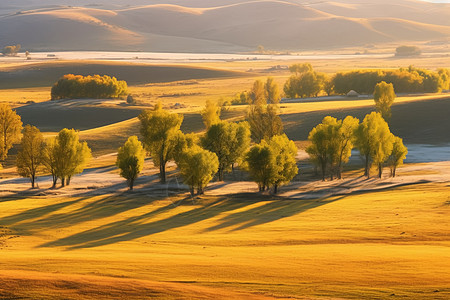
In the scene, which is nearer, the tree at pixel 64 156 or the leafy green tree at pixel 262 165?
the leafy green tree at pixel 262 165

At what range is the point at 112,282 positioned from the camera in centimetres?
3678

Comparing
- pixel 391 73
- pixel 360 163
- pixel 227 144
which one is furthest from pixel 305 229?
pixel 391 73

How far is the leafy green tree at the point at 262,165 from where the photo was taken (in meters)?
78.3

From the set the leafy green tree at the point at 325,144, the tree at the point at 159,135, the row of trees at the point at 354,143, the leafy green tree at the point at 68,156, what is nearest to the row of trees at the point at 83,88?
the tree at the point at 159,135

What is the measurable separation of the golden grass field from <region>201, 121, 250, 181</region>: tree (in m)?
7.93

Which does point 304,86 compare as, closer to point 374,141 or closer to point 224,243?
point 374,141

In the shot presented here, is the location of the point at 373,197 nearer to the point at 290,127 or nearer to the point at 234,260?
the point at 234,260

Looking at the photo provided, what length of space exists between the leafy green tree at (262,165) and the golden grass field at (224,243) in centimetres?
211

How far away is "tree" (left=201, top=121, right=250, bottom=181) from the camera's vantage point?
92812mm

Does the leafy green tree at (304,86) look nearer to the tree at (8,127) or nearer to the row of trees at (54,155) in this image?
the tree at (8,127)

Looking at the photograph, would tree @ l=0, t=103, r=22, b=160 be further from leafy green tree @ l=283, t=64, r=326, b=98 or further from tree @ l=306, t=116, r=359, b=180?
leafy green tree @ l=283, t=64, r=326, b=98

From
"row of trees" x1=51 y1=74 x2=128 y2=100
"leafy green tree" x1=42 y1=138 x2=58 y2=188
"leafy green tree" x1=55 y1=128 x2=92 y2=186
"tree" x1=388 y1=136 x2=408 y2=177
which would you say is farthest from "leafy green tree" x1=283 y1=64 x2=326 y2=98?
"leafy green tree" x1=42 y1=138 x2=58 y2=188

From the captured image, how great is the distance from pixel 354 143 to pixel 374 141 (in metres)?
3.01

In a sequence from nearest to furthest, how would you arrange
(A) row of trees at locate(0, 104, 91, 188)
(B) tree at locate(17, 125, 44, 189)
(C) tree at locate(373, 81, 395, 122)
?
(A) row of trees at locate(0, 104, 91, 188) → (B) tree at locate(17, 125, 44, 189) → (C) tree at locate(373, 81, 395, 122)
